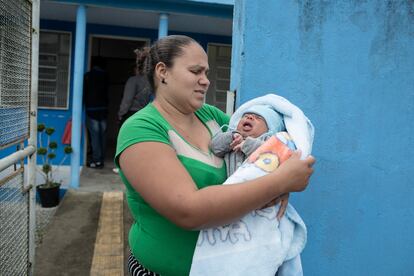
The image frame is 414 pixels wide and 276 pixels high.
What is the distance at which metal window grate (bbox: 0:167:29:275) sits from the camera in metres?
2.00

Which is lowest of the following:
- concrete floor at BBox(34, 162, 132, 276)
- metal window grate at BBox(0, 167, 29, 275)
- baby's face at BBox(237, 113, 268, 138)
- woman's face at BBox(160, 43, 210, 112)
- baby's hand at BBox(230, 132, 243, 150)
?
concrete floor at BBox(34, 162, 132, 276)

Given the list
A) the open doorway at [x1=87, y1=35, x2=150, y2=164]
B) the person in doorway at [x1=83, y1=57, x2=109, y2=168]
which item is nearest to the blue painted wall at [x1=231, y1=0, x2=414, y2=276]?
the person in doorway at [x1=83, y1=57, x2=109, y2=168]

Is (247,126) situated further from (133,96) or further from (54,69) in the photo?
(54,69)

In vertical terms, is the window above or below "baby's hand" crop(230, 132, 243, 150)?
above

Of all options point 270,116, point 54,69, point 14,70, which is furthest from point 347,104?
point 54,69

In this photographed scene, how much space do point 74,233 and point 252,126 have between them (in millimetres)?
3172

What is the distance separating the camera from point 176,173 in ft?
3.91

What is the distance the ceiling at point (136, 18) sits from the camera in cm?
608

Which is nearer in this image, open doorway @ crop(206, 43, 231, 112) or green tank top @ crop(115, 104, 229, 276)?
green tank top @ crop(115, 104, 229, 276)

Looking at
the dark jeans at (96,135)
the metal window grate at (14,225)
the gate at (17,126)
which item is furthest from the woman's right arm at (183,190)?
the dark jeans at (96,135)

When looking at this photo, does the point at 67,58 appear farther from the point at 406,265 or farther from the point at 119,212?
the point at 406,265

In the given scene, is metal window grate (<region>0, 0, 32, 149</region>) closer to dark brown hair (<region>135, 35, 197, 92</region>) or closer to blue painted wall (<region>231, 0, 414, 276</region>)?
dark brown hair (<region>135, 35, 197, 92</region>)

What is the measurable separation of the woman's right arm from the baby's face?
373 mm

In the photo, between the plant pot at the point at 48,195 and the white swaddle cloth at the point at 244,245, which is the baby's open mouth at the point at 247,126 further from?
the plant pot at the point at 48,195
